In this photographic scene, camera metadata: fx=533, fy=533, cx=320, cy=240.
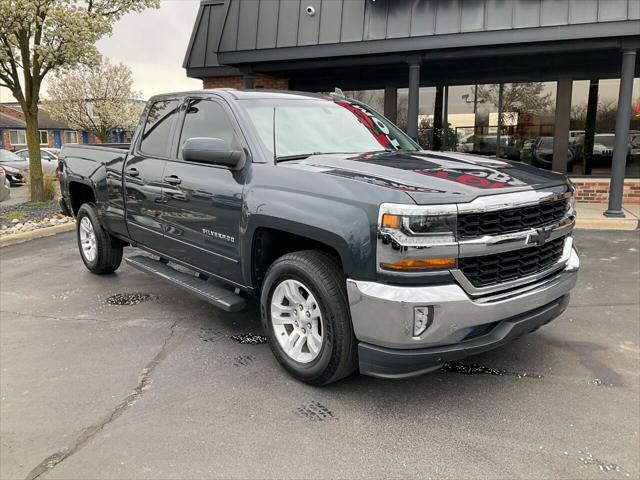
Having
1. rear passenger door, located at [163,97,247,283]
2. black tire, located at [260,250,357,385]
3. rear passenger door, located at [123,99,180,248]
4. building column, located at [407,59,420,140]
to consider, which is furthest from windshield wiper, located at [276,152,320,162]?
building column, located at [407,59,420,140]

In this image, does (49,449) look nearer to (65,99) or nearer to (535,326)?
(535,326)

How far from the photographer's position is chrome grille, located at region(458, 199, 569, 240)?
9.66 ft

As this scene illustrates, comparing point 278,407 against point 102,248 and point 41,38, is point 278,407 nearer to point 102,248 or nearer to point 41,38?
point 102,248

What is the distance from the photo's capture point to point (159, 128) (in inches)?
201

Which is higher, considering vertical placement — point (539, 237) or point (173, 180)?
point (173, 180)

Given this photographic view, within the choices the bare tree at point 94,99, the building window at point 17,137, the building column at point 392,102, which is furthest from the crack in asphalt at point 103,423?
the building window at point 17,137

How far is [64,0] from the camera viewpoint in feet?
34.3

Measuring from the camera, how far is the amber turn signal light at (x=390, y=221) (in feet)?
9.39

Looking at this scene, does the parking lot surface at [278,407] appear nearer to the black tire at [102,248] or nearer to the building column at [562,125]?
the black tire at [102,248]

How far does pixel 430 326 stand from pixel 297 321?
1.01 meters

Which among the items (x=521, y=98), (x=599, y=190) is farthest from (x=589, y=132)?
(x=521, y=98)

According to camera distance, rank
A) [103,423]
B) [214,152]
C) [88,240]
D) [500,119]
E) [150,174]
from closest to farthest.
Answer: [103,423], [214,152], [150,174], [88,240], [500,119]

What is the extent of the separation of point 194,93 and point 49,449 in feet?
10.0

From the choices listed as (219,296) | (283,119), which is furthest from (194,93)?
(219,296)
